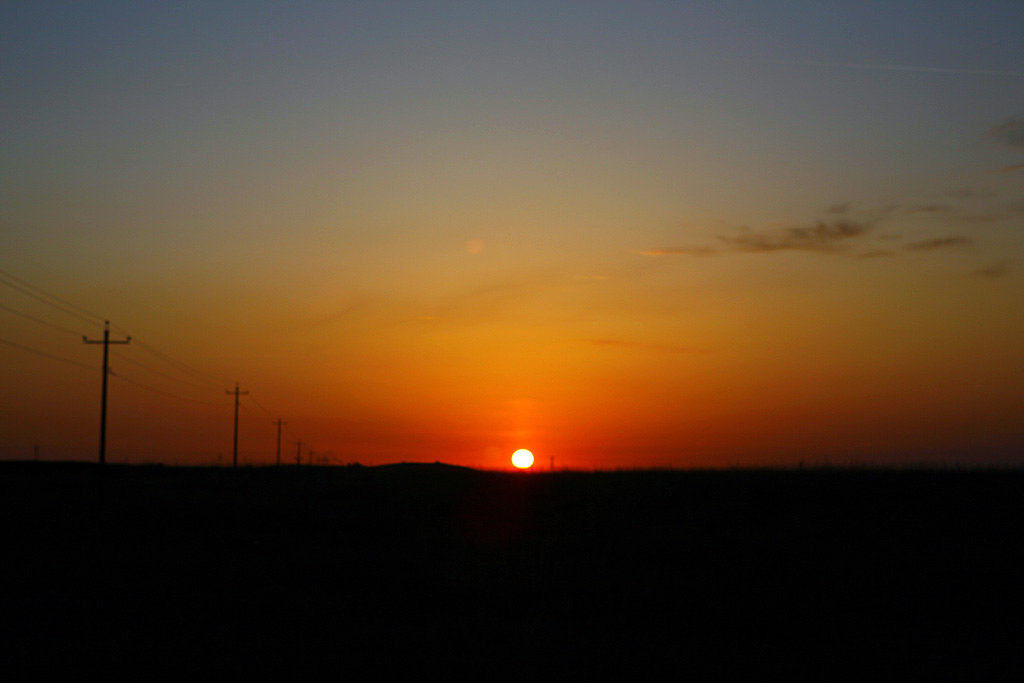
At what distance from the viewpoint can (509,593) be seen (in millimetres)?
15516

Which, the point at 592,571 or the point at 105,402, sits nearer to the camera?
the point at 592,571

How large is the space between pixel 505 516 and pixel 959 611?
70.5 ft

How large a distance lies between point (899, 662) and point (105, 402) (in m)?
51.3

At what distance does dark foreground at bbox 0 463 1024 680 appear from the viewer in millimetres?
11102

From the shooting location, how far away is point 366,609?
46.5 ft

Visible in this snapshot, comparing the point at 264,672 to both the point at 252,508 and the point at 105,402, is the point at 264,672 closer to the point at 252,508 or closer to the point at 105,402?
the point at 252,508

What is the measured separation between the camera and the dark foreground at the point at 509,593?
11102mm

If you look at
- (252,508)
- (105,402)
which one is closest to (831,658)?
(252,508)

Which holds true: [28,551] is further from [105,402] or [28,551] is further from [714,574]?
[105,402]

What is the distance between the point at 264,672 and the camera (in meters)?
10.4

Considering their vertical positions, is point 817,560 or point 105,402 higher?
point 105,402

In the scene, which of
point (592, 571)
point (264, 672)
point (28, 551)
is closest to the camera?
point (264, 672)

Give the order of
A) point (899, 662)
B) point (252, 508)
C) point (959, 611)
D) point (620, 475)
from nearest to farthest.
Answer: point (899, 662) → point (959, 611) → point (252, 508) → point (620, 475)

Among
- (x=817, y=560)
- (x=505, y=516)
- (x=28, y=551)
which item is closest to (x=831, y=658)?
(x=817, y=560)
